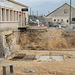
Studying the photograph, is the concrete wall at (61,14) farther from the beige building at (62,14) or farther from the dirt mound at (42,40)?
the dirt mound at (42,40)

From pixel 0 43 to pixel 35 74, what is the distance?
28.6 feet

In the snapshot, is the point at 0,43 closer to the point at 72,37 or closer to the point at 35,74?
the point at 35,74

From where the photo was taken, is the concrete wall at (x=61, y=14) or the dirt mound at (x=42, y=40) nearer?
the dirt mound at (x=42, y=40)

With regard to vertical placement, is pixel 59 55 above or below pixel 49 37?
below

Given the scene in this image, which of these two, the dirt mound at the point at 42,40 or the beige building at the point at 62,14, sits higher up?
the beige building at the point at 62,14

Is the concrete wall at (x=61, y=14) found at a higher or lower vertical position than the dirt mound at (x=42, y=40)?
higher

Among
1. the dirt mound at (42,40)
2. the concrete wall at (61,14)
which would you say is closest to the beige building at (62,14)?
the concrete wall at (61,14)

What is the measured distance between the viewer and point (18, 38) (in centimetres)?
3000

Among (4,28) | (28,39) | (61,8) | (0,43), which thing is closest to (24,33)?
(28,39)

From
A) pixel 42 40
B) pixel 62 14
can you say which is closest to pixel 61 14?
pixel 62 14

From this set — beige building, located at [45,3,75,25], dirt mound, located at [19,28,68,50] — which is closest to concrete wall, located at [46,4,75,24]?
beige building, located at [45,3,75,25]

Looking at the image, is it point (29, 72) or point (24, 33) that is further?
point (24, 33)

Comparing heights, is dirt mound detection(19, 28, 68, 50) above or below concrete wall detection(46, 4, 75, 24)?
below

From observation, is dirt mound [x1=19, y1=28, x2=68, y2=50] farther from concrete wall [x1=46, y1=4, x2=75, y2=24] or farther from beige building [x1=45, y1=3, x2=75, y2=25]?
concrete wall [x1=46, y1=4, x2=75, y2=24]
